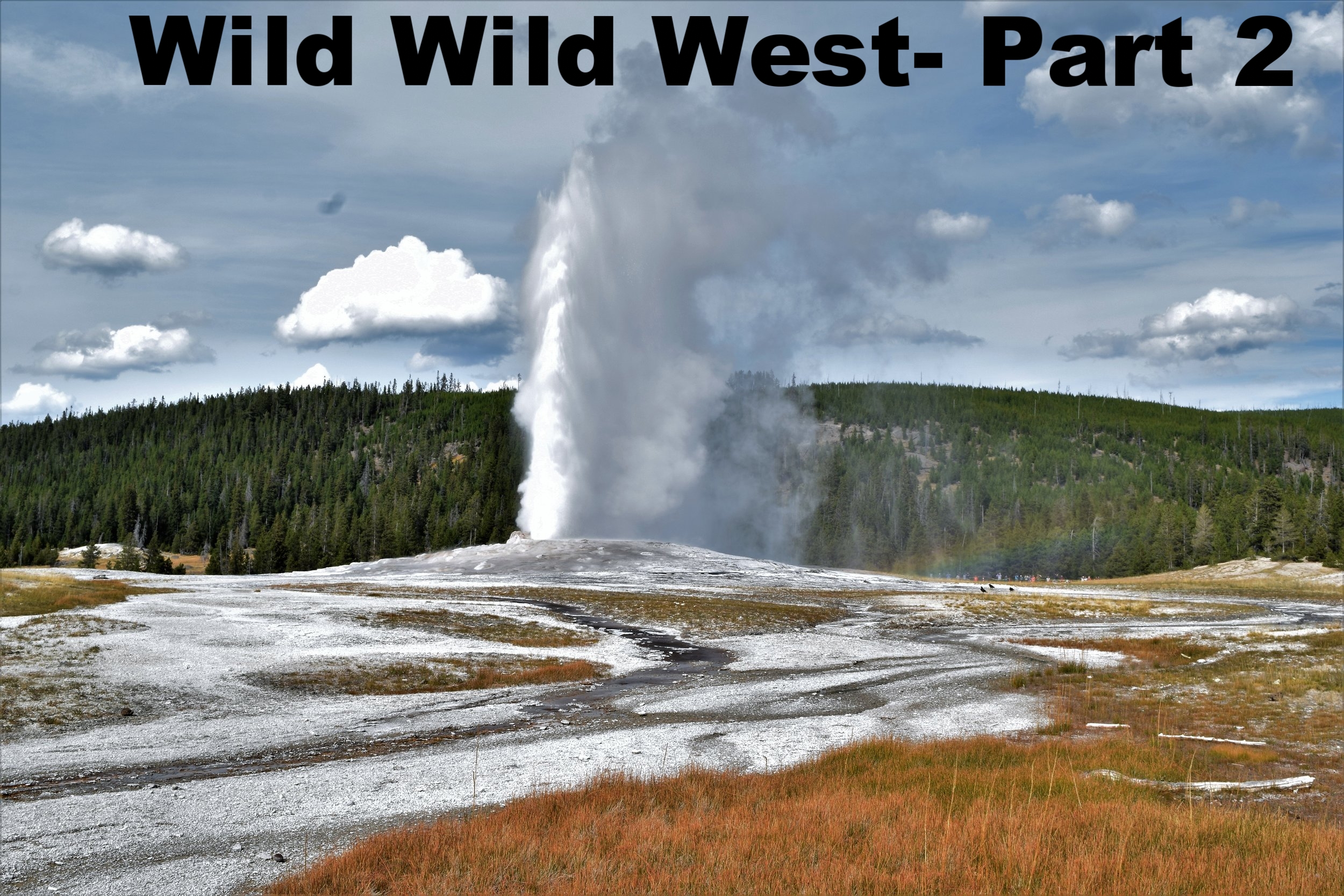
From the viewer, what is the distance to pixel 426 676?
30719 mm

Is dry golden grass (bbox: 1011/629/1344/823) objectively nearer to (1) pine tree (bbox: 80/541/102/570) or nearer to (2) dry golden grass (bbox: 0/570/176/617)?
(2) dry golden grass (bbox: 0/570/176/617)

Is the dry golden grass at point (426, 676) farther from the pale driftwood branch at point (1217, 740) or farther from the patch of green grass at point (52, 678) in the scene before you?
the pale driftwood branch at point (1217, 740)

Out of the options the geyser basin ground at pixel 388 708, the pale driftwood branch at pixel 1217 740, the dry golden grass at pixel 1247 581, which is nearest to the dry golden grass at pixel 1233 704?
the pale driftwood branch at pixel 1217 740

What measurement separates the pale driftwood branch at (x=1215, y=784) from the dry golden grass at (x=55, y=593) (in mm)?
41198

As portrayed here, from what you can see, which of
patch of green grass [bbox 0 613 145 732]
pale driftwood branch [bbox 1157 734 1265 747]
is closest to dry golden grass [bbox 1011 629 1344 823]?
pale driftwood branch [bbox 1157 734 1265 747]

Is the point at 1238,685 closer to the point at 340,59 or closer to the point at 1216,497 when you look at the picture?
the point at 340,59

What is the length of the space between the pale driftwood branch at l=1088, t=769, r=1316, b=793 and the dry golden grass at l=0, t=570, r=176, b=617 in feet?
135

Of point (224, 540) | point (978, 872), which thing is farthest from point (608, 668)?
point (224, 540)

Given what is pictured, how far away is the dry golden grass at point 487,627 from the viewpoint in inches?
1620

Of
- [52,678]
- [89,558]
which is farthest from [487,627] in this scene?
[89,558]

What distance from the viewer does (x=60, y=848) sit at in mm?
12602

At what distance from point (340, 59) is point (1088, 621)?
56.0 metres

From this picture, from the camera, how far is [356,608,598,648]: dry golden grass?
41156mm

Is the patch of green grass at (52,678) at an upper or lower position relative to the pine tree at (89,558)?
upper
